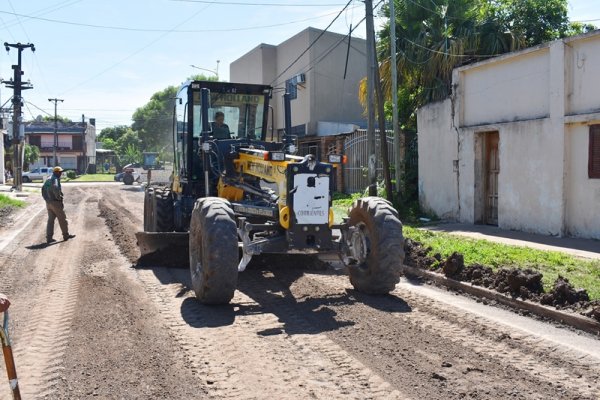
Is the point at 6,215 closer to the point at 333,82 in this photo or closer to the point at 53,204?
the point at 53,204

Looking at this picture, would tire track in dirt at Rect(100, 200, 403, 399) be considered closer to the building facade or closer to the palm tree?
the palm tree

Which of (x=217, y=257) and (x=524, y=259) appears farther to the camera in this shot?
(x=524, y=259)

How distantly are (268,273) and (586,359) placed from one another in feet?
17.2

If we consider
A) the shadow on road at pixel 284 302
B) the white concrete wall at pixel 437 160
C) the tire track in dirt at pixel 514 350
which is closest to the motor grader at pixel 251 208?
the shadow on road at pixel 284 302

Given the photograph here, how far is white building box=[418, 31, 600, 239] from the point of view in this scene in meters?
13.3

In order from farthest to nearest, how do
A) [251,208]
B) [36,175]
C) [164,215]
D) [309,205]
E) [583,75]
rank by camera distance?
[36,175], [583,75], [164,215], [251,208], [309,205]

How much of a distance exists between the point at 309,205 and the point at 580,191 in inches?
315

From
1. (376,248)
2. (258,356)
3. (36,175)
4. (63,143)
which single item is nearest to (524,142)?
(376,248)

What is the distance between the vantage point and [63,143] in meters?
77.0

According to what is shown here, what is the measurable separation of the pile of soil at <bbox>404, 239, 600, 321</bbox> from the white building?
4660 millimetres

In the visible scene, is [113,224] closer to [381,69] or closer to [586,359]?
[381,69]

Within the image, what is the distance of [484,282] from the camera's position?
29.7 feet

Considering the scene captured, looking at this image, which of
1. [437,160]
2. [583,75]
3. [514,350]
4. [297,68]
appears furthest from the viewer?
[297,68]

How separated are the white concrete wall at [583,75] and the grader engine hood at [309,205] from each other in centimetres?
787
